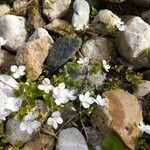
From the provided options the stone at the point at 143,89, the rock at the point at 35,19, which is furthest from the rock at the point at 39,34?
the stone at the point at 143,89

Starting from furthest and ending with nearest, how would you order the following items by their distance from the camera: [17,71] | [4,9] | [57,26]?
[4,9]
[57,26]
[17,71]

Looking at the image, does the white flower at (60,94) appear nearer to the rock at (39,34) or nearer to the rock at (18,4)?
the rock at (39,34)

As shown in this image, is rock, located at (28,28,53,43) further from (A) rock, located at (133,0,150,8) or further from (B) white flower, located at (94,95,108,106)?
(A) rock, located at (133,0,150,8)

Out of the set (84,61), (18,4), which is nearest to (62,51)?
(84,61)

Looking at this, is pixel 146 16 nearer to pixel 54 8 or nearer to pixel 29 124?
pixel 54 8

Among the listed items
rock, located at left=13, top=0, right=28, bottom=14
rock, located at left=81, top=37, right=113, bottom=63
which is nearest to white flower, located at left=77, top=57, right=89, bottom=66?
rock, located at left=81, top=37, right=113, bottom=63
